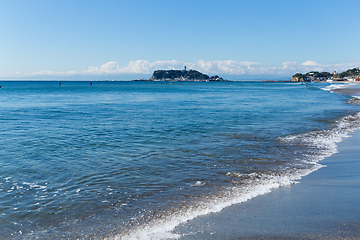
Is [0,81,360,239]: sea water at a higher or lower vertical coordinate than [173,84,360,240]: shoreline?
lower

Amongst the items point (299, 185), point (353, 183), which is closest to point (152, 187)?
point (299, 185)

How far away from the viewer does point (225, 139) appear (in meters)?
13.9

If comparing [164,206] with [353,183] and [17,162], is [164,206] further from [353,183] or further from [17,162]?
[17,162]

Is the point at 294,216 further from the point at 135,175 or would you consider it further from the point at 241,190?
the point at 135,175

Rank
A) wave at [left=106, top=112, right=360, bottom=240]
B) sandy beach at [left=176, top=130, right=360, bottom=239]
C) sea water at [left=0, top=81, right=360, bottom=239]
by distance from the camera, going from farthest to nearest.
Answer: sea water at [left=0, top=81, right=360, bottom=239], wave at [left=106, top=112, right=360, bottom=240], sandy beach at [left=176, top=130, right=360, bottom=239]

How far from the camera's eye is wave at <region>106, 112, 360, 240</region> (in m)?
5.11

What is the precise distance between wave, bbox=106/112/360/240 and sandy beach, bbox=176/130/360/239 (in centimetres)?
24

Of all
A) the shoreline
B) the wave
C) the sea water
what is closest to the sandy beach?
the shoreline

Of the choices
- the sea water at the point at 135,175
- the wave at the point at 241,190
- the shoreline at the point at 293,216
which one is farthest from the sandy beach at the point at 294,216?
the sea water at the point at 135,175

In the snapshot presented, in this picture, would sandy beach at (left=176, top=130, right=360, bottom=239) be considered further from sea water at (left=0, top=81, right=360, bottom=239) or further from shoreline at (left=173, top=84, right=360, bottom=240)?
sea water at (left=0, top=81, right=360, bottom=239)

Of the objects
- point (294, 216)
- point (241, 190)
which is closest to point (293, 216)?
point (294, 216)

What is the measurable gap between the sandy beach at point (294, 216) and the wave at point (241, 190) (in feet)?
0.79

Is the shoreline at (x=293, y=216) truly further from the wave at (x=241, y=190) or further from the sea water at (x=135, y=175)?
the sea water at (x=135, y=175)

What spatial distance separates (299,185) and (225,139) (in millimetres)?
6686
